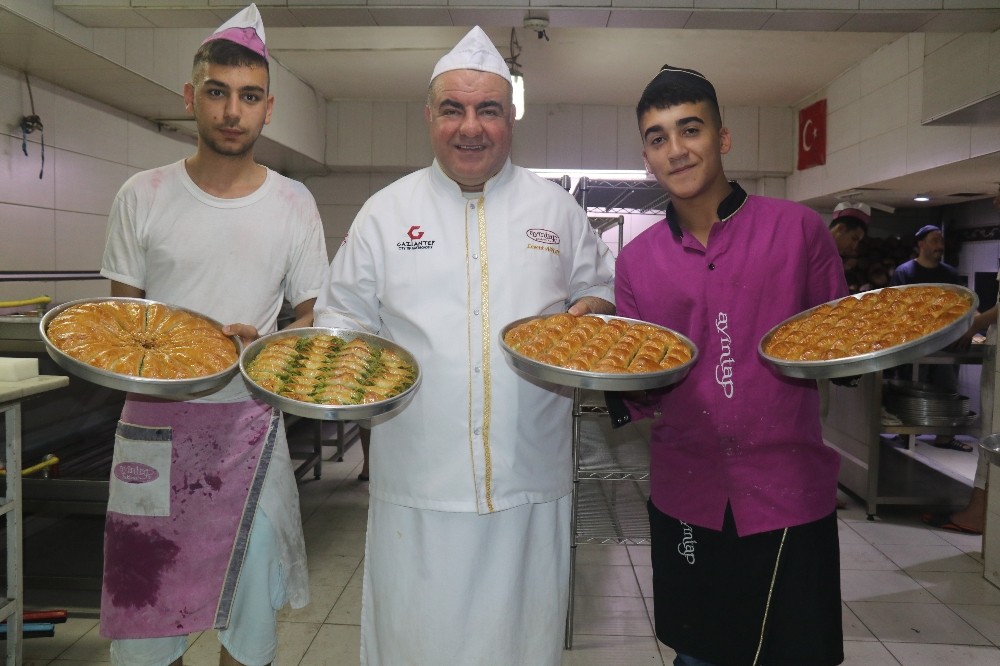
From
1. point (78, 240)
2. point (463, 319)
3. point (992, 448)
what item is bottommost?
point (992, 448)

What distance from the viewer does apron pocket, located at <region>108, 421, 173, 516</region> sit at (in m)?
1.79

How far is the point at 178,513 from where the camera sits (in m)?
1.82

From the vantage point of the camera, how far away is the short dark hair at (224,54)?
5.77 ft

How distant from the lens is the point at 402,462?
1.69 meters

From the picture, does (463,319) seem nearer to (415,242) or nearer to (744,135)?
(415,242)

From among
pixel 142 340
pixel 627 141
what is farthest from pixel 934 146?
pixel 142 340

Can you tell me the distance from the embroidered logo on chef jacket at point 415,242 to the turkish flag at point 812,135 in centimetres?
567

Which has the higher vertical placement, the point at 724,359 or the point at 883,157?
the point at 883,157

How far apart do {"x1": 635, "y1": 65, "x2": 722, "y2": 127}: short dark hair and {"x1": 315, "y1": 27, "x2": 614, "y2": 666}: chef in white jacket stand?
347mm

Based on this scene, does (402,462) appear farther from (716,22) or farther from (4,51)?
(4,51)

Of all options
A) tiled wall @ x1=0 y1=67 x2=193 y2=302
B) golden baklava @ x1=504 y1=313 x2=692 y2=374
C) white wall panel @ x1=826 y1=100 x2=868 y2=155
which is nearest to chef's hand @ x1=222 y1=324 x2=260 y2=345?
golden baklava @ x1=504 y1=313 x2=692 y2=374

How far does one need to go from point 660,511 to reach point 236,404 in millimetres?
1107

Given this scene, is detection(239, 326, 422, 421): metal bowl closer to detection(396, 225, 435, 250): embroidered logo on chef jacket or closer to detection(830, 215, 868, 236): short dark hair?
detection(396, 225, 435, 250): embroidered logo on chef jacket

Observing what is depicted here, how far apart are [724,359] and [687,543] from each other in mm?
436
